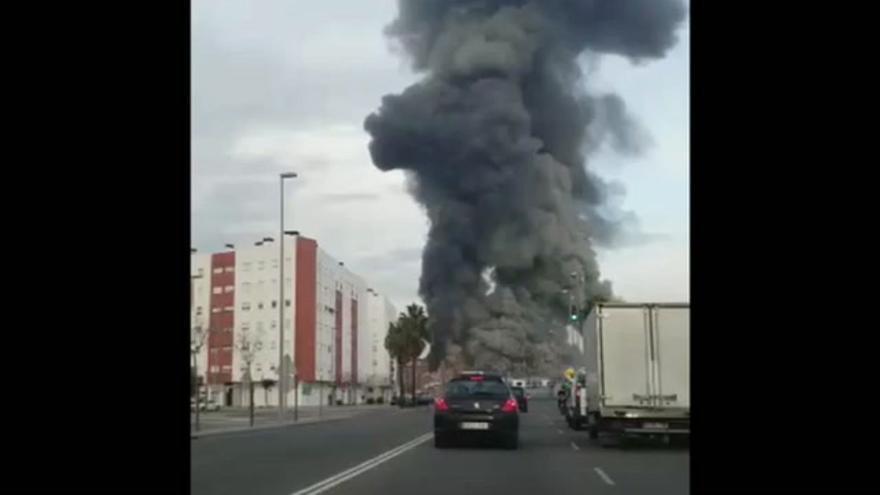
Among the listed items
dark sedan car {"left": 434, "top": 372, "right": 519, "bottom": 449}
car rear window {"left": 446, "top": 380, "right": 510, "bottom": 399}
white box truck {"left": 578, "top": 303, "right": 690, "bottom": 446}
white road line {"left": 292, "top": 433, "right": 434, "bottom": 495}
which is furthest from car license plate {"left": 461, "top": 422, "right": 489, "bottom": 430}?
white box truck {"left": 578, "top": 303, "right": 690, "bottom": 446}

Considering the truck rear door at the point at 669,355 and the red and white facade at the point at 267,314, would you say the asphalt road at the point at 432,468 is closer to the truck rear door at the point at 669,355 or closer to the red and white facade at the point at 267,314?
the truck rear door at the point at 669,355

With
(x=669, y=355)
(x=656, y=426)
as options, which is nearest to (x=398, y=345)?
(x=656, y=426)

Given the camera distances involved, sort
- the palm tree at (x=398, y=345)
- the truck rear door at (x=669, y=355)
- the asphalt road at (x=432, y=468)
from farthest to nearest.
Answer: the palm tree at (x=398, y=345)
the truck rear door at (x=669, y=355)
the asphalt road at (x=432, y=468)

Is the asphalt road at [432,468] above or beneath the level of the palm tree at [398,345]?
beneath

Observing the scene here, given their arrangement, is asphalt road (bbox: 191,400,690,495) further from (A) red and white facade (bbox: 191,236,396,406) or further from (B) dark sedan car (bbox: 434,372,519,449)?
(A) red and white facade (bbox: 191,236,396,406)

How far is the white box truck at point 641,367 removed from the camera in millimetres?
21484

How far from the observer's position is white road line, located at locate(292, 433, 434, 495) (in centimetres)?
1365

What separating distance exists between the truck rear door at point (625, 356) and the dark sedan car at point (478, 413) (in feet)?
6.52

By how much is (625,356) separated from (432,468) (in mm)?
6619

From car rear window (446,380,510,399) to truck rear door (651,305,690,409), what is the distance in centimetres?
318

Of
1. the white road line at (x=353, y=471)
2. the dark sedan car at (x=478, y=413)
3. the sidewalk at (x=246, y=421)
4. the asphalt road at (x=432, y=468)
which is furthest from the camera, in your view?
the sidewalk at (x=246, y=421)

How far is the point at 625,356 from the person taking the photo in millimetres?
→ 22141

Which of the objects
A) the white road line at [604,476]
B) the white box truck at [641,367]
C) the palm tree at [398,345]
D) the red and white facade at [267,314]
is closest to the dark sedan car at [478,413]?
the white box truck at [641,367]
